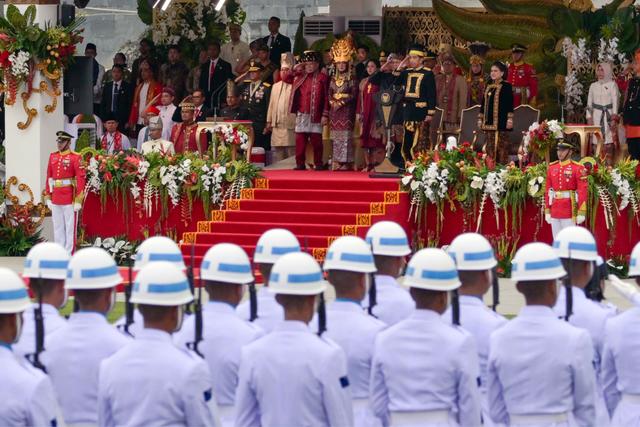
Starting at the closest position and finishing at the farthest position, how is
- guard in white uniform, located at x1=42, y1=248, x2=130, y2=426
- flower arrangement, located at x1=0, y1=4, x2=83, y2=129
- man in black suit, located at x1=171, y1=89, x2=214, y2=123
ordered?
1. guard in white uniform, located at x1=42, y1=248, x2=130, y2=426
2. flower arrangement, located at x1=0, y1=4, x2=83, y2=129
3. man in black suit, located at x1=171, y1=89, x2=214, y2=123

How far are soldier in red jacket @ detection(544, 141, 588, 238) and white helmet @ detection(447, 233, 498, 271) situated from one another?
11385mm

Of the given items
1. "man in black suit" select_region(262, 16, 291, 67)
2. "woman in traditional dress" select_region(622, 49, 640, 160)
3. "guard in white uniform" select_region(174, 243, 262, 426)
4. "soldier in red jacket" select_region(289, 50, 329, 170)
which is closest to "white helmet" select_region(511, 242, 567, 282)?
"guard in white uniform" select_region(174, 243, 262, 426)

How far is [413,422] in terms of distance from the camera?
7.90 m

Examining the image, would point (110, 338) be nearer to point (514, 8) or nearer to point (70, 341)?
point (70, 341)

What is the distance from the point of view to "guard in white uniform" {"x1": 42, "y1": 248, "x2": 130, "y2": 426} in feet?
26.1

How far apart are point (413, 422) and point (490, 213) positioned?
13293mm

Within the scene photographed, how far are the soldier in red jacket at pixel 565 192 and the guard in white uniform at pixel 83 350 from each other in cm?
1258

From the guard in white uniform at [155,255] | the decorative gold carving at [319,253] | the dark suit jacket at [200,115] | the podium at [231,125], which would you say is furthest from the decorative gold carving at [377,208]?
the guard in white uniform at [155,255]

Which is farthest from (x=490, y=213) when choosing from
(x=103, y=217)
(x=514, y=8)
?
(x=514, y=8)

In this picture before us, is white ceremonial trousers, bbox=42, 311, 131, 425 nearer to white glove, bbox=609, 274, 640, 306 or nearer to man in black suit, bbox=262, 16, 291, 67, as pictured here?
white glove, bbox=609, 274, 640, 306

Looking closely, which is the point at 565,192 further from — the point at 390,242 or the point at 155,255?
the point at 155,255

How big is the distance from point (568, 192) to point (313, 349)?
1301 cm

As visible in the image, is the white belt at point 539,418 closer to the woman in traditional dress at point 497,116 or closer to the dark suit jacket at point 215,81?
the woman in traditional dress at point 497,116

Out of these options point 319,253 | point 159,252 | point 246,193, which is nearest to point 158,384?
point 159,252
